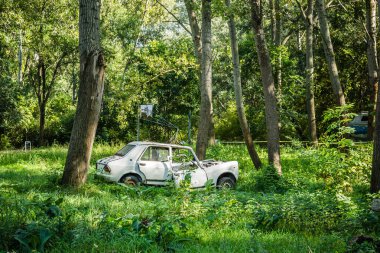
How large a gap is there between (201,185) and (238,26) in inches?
875

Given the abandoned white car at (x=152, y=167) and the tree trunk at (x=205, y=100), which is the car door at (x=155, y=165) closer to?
the abandoned white car at (x=152, y=167)

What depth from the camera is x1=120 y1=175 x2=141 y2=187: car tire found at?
519 inches

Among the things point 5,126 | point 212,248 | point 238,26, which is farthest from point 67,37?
point 212,248

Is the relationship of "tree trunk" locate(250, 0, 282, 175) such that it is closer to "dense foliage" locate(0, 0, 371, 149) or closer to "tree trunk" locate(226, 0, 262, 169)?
"tree trunk" locate(226, 0, 262, 169)

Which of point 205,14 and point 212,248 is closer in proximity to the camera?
point 212,248

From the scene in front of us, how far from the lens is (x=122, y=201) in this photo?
8.74 metres

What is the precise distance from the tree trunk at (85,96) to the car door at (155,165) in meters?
2.66

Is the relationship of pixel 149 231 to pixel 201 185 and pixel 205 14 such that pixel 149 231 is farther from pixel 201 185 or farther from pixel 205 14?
pixel 205 14

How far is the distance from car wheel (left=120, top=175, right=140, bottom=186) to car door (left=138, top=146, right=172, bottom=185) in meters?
0.31

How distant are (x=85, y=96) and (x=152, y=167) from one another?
11.4 feet

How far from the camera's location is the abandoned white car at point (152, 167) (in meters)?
13.2

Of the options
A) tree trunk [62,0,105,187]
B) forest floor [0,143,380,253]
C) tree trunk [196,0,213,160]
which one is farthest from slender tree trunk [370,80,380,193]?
tree trunk [196,0,213,160]

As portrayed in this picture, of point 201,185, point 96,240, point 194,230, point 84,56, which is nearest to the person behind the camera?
point 96,240

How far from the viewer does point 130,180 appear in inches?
525
